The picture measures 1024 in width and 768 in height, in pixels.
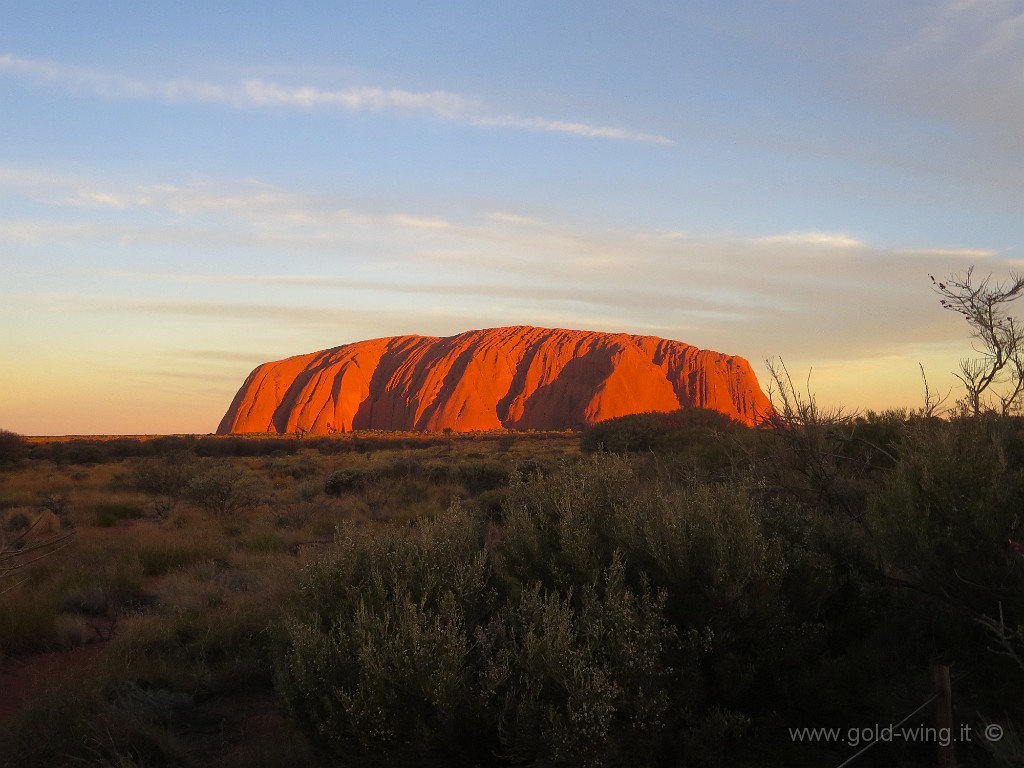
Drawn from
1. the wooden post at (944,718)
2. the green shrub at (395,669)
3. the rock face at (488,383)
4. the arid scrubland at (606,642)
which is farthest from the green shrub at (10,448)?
the rock face at (488,383)

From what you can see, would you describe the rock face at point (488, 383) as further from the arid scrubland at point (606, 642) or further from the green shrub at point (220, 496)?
the arid scrubland at point (606, 642)

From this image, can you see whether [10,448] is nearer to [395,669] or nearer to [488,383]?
[395,669]

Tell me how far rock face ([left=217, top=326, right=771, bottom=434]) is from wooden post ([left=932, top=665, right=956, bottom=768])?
6777 centimetres

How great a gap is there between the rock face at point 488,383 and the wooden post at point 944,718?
67.8 metres

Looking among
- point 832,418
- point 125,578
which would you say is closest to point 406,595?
point 832,418

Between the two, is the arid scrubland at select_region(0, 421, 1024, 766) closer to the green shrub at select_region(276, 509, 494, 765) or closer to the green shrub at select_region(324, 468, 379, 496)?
the green shrub at select_region(276, 509, 494, 765)

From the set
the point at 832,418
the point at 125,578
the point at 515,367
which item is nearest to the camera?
the point at 832,418

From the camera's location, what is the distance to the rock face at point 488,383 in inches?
3019

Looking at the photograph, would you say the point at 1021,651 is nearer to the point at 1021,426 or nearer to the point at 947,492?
the point at 947,492

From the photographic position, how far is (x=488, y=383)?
81.4 m

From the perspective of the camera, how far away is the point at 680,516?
4.57 m

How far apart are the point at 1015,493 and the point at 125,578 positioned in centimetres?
899

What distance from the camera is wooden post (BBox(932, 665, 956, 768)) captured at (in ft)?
10.7

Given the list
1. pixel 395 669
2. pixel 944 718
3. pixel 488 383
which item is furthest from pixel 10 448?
pixel 488 383
